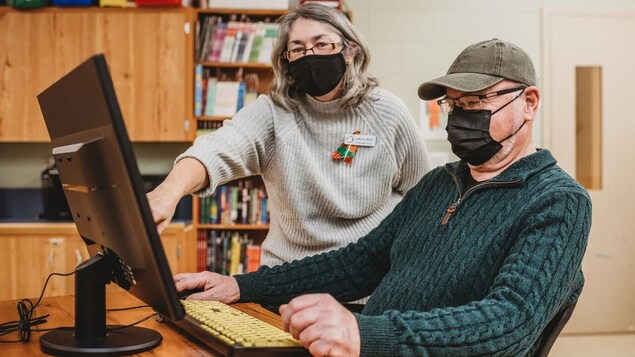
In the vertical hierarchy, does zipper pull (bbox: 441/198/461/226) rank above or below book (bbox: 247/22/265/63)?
below

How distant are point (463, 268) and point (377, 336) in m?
0.35

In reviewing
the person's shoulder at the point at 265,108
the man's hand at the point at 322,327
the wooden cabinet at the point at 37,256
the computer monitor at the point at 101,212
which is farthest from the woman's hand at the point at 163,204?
the wooden cabinet at the point at 37,256

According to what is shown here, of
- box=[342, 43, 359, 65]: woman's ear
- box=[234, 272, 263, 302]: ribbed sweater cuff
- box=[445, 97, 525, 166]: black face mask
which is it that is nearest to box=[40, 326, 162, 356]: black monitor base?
box=[234, 272, 263, 302]: ribbed sweater cuff

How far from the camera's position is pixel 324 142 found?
Result: 1876mm

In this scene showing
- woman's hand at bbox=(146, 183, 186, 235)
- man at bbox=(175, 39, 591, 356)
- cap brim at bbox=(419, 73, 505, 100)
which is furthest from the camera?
cap brim at bbox=(419, 73, 505, 100)

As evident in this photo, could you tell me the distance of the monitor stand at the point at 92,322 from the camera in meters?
1.11

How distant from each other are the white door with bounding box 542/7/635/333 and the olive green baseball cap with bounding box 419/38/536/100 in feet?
11.0

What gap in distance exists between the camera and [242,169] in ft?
5.85

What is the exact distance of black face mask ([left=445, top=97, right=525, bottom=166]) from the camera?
1.41 metres

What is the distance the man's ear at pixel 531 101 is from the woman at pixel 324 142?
0.50 m

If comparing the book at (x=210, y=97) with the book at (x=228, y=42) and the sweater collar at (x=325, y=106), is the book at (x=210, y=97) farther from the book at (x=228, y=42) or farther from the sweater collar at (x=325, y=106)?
the sweater collar at (x=325, y=106)

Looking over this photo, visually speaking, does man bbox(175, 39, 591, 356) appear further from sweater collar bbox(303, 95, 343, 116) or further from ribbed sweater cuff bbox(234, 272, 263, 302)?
sweater collar bbox(303, 95, 343, 116)

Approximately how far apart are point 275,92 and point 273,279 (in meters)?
0.61

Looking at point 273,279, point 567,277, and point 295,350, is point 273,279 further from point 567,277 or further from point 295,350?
point 567,277
